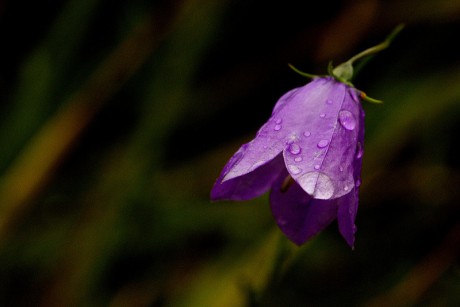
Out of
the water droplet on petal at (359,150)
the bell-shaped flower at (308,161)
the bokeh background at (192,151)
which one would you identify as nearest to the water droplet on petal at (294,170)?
the bell-shaped flower at (308,161)

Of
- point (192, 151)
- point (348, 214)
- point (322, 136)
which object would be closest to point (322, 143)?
point (322, 136)

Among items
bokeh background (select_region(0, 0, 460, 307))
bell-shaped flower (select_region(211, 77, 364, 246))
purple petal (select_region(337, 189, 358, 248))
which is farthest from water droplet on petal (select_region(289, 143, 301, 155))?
bokeh background (select_region(0, 0, 460, 307))

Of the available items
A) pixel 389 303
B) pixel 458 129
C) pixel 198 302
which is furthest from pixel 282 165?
pixel 458 129

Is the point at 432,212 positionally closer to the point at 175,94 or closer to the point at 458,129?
the point at 458,129

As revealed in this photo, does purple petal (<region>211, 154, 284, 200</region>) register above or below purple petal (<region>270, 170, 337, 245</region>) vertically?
above

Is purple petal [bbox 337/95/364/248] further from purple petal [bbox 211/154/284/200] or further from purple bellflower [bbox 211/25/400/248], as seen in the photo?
purple petal [bbox 211/154/284/200]

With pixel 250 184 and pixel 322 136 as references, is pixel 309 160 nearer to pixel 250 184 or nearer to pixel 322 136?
pixel 322 136

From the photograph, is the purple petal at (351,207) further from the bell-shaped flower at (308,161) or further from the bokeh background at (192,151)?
the bokeh background at (192,151)
